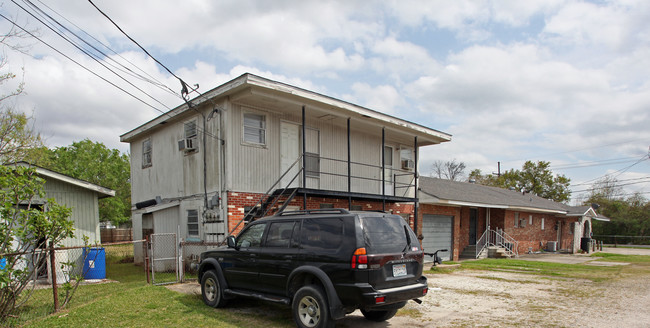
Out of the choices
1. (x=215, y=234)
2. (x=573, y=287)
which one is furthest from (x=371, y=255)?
(x=573, y=287)

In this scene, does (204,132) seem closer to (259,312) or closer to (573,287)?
(259,312)

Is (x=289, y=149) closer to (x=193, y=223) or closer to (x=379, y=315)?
(x=193, y=223)

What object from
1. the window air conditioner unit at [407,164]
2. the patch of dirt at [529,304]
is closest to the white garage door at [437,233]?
the window air conditioner unit at [407,164]

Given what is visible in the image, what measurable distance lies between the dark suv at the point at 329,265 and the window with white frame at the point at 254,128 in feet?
17.1

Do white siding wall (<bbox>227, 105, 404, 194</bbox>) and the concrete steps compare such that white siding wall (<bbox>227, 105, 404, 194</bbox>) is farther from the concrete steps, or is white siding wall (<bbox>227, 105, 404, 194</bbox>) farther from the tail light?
the concrete steps

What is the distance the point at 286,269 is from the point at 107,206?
129ft

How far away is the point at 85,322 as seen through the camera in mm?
6625

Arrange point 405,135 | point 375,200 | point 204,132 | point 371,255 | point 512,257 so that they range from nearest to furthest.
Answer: point 371,255, point 204,132, point 375,200, point 405,135, point 512,257

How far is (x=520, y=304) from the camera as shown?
8453 millimetres

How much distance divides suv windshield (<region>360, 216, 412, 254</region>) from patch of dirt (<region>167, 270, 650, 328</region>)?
1454 millimetres

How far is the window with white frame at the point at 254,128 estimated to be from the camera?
40.0 ft

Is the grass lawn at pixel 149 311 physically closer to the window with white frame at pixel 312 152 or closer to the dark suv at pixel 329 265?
the dark suv at pixel 329 265

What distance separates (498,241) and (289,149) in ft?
47.8

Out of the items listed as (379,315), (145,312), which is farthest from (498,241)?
(145,312)
